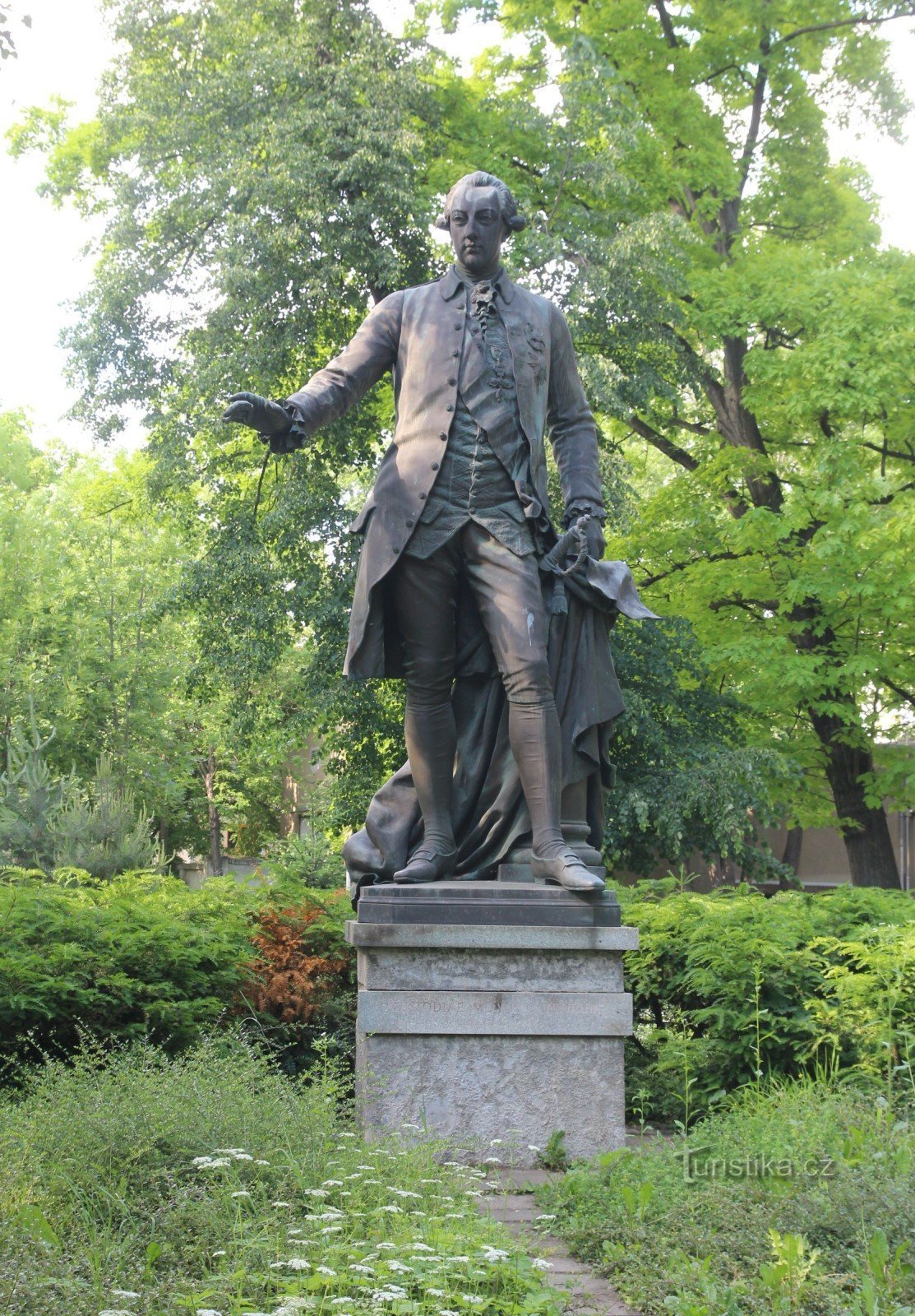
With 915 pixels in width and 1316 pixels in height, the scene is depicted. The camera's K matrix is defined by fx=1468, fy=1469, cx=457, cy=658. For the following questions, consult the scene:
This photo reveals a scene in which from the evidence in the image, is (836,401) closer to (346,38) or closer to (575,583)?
(346,38)

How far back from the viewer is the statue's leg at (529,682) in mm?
5656

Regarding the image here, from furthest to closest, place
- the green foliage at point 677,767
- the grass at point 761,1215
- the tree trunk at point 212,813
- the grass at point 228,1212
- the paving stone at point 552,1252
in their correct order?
the tree trunk at point 212,813 < the green foliage at point 677,767 < the paving stone at point 552,1252 < the grass at point 761,1215 < the grass at point 228,1212

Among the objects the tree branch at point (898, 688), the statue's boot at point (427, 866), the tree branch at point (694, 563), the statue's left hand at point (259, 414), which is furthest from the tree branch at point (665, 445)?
the statue's left hand at point (259, 414)

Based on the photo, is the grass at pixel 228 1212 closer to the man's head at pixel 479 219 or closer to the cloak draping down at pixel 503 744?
the cloak draping down at pixel 503 744

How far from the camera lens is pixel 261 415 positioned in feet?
17.7

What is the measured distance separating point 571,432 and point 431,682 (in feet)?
4.35

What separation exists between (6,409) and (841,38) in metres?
27.6

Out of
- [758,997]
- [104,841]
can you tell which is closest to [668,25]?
[104,841]

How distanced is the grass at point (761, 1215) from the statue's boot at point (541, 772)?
1125 mm

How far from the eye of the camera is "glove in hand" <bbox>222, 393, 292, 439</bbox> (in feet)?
17.6

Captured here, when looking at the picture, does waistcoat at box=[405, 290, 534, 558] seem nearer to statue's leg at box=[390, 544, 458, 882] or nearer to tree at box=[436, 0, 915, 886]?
statue's leg at box=[390, 544, 458, 882]

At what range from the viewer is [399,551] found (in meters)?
5.80

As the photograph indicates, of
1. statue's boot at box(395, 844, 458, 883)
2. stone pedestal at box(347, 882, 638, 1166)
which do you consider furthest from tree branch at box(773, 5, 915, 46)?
stone pedestal at box(347, 882, 638, 1166)

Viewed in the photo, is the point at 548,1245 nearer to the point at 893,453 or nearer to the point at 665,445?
the point at 893,453
